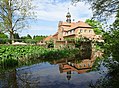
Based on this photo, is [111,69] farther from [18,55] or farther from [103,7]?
[18,55]

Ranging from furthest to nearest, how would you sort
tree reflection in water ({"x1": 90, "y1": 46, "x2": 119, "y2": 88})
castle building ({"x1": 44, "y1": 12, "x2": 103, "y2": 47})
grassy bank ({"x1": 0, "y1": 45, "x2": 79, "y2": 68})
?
castle building ({"x1": 44, "y1": 12, "x2": 103, "y2": 47}) → grassy bank ({"x1": 0, "y1": 45, "x2": 79, "y2": 68}) → tree reflection in water ({"x1": 90, "y1": 46, "x2": 119, "y2": 88})

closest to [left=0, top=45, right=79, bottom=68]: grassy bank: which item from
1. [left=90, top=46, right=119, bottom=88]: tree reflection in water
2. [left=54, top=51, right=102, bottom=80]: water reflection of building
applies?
[left=54, top=51, right=102, bottom=80]: water reflection of building

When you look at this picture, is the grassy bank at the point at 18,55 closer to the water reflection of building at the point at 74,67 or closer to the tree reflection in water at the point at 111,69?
the water reflection of building at the point at 74,67

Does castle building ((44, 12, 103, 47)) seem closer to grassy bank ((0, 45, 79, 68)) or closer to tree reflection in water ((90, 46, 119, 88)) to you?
grassy bank ((0, 45, 79, 68))

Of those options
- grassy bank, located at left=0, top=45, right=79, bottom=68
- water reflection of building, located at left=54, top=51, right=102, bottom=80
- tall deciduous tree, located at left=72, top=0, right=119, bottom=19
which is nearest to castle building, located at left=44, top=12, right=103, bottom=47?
grassy bank, located at left=0, top=45, right=79, bottom=68

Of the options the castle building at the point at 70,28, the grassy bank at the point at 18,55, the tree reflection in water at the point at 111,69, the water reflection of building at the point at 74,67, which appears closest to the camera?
the tree reflection in water at the point at 111,69

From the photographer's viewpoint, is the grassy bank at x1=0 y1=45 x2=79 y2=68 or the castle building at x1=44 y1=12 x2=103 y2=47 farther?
the castle building at x1=44 y1=12 x2=103 y2=47

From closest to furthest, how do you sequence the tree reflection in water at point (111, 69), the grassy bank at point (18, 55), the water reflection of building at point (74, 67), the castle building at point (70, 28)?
1. the tree reflection in water at point (111, 69)
2. the water reflection of building at point (74, 67)
3. the grassy bank at point (18, 55)
4. the castle building at point (70, 28)

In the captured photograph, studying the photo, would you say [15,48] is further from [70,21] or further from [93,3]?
[70,21]

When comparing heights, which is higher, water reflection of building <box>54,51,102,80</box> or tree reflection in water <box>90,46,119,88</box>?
tree reflection in water <box>90,46,119,88</box>

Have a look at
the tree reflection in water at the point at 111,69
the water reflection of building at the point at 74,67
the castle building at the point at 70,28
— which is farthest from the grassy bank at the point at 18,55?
the castle building at the point at 70,28

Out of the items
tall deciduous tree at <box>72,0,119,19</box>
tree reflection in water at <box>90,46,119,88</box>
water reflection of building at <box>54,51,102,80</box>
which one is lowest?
water reflection of building at <box>54,51,102,80</box>

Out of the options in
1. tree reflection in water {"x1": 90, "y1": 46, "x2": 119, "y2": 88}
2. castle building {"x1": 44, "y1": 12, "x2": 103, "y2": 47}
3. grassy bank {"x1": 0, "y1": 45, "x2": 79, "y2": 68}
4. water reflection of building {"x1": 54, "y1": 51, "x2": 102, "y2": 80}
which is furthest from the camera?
castle building {"x1": 44, "y1": 12, "x2": 103, "y2": 47}

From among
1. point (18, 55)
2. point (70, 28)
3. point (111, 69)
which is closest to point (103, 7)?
point (111, 69)
